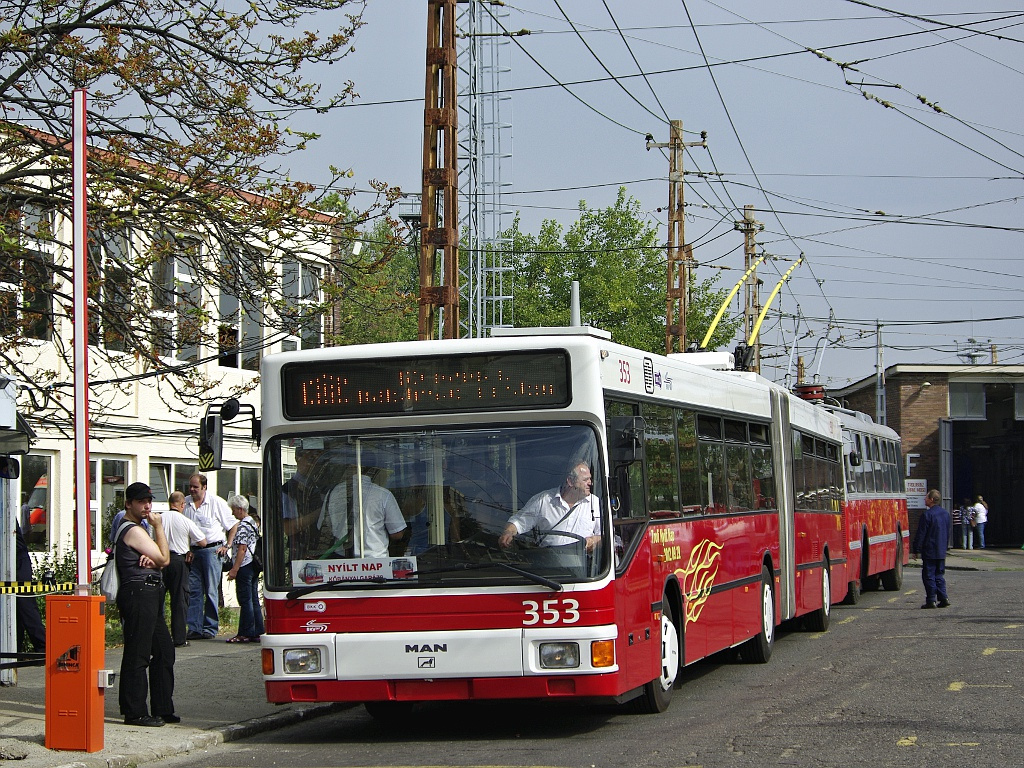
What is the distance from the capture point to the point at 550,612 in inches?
376

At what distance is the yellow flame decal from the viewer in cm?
1185

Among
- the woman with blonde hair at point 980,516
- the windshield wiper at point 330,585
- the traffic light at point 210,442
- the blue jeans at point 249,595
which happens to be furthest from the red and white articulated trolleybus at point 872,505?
the woman with blonde hair at point 980,516

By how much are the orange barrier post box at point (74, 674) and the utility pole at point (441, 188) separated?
7338 millimetres

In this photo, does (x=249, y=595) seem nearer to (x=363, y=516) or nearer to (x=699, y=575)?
(x=699, y=575)

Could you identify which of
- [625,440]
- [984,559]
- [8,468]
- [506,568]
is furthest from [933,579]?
[984,559]

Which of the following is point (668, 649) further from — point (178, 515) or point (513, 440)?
point (178, 515)

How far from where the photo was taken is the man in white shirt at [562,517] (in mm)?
9625

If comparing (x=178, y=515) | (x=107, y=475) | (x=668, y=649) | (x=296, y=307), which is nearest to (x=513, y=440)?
(x=668, y=649)

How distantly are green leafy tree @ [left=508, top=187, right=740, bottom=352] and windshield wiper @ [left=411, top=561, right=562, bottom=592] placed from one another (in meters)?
42.2

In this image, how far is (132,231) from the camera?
13031 mm

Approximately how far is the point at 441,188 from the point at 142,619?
7461 millimetres

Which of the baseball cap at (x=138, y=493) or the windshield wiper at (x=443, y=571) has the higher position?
the baseball cap at (x=138, y=493)

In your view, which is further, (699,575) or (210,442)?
(699,575)

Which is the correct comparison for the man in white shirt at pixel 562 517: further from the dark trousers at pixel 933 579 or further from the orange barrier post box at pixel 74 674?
the dark trousers at pixel 933 579
